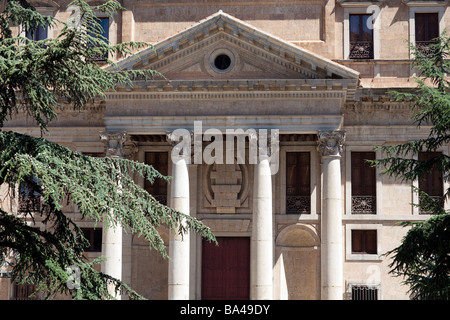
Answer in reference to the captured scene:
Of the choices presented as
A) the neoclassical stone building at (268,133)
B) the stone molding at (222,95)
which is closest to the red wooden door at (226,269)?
the neoclassical stone building at (268,133)

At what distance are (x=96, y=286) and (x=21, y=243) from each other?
5.12ft

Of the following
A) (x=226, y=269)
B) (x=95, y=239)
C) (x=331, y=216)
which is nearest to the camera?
(x=331, y=216)

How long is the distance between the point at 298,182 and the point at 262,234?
3914mm

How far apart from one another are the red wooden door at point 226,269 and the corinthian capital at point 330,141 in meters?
5.33

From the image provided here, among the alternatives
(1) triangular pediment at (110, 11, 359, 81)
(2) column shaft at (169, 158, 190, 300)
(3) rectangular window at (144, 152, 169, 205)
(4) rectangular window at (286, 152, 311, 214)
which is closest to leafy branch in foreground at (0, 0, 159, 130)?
(1) triangular pediment at (110, 11, 359, 81)

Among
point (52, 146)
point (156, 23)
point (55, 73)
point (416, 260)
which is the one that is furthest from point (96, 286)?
point (156, 23)

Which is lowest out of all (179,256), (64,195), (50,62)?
(179,256)

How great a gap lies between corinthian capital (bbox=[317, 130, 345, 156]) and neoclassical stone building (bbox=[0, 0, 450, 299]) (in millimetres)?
53

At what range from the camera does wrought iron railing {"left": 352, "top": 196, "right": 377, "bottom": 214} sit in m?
30.8

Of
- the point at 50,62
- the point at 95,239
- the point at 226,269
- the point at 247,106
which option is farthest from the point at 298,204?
the point at 50,62

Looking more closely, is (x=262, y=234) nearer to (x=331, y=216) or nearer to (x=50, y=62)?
(x=331, y=216)

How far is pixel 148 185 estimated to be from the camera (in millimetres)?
32031

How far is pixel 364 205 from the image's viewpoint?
30.8 meters

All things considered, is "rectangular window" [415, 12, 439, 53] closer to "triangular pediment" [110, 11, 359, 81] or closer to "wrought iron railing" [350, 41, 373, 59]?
"wrought iron railing" [350, 41, 373, 59]
